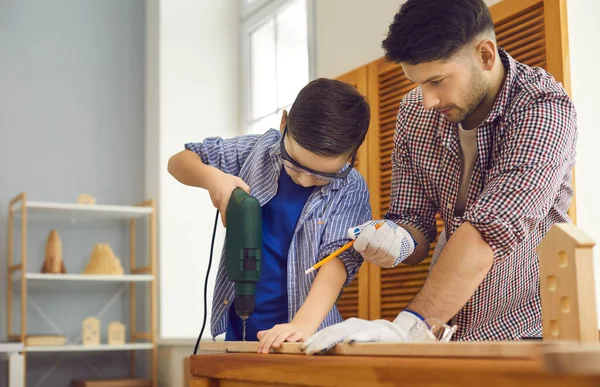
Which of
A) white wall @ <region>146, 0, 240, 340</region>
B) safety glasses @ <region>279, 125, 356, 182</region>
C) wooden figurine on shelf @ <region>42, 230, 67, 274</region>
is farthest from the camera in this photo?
white wall @ <region>146, 0, 240, 340</region>

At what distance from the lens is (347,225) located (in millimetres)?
1827

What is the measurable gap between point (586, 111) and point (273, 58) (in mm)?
2451

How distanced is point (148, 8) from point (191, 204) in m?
1.29

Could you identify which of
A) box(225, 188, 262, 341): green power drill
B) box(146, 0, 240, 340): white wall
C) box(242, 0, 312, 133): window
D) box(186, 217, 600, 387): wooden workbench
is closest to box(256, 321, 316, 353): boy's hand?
box(186, 217, 600, 387): wooden workbench

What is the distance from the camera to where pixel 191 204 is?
453 cm

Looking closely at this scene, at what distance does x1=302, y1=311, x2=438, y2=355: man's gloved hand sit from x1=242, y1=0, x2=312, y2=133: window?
105 inches

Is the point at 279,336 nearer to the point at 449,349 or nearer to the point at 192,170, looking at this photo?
the point at 449,349

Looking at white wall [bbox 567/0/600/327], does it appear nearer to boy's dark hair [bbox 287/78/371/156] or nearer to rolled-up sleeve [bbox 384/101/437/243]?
rolled-up sleeve [bbox 384/101/437/243]

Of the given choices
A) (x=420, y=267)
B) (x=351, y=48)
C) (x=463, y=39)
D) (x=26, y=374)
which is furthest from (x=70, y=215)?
(x=463, y=39)

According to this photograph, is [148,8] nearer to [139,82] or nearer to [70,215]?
[139,82]

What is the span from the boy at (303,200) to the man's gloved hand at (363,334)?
1.25 feet

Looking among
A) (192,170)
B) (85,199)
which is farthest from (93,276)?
(192,170)

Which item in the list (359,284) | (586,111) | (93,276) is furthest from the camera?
(93,276)

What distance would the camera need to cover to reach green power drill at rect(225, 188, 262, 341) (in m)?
1.74
